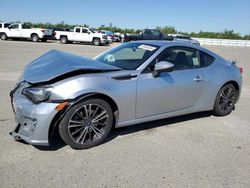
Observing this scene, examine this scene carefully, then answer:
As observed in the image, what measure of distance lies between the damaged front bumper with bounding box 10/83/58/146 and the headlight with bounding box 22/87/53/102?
62mm

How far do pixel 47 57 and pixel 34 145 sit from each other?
1.53 meters

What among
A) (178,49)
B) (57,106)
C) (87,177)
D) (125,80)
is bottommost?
(87,177)

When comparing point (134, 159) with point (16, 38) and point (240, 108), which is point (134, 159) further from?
point (16, 38)

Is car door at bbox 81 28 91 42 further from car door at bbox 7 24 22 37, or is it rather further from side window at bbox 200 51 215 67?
side window at bbox 200 51 215 67

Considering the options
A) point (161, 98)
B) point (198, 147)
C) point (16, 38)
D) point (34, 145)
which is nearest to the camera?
point (34, 145)

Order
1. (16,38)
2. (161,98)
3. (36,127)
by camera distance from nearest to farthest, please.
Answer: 1. (36,127)
2. (161,98)
3. (16,38)

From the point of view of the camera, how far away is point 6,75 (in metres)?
8.47

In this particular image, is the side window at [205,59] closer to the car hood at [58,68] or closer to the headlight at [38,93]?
the car hood at [58,68]

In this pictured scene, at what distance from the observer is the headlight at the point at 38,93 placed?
3348 mm

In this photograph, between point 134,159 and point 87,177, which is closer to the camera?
point 87,177

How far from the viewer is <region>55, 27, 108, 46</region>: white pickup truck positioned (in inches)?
1115

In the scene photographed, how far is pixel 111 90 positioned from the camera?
12.1ft

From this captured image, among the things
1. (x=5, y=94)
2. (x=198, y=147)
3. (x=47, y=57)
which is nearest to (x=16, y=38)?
(x=5, y=94)

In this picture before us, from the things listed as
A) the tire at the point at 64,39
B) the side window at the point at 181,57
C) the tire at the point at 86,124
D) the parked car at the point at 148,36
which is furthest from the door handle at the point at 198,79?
the parked car at the point at 148,36
